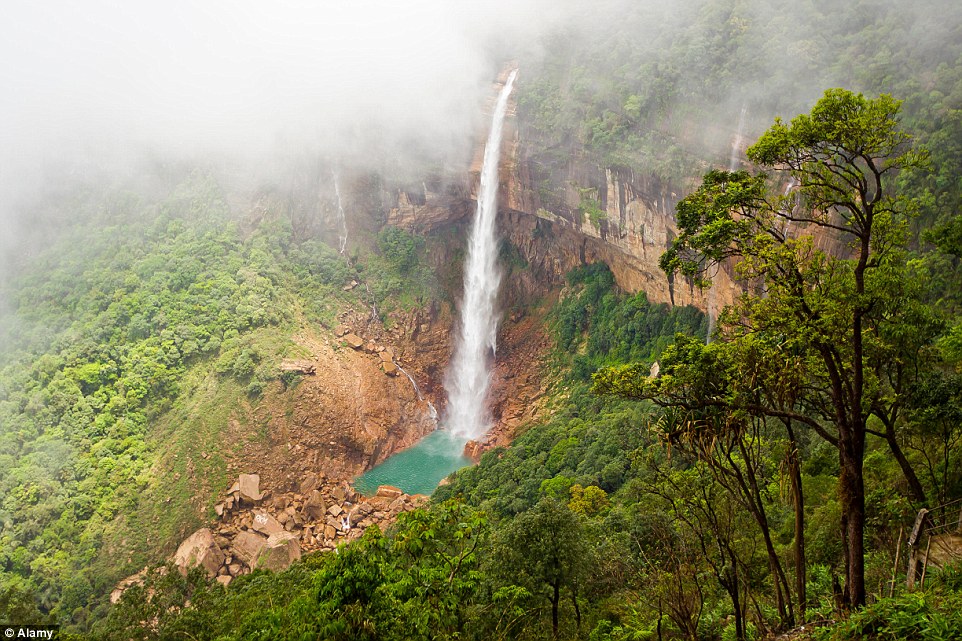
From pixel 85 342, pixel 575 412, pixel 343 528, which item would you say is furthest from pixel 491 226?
pixel 85 342

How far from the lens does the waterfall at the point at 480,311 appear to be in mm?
44875

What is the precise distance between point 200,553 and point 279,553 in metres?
3.69

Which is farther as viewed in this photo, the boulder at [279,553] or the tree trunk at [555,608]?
the boulder at [279,553]

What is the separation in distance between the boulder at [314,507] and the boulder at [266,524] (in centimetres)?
176

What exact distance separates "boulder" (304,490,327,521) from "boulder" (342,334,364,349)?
11289 mm

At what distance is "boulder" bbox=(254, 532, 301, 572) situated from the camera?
1138 inches

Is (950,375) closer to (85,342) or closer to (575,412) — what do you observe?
(575,412)

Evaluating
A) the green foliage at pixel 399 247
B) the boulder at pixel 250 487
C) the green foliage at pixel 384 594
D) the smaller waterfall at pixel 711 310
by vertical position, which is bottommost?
the boulder at pixel 250 487

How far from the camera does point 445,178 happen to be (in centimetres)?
4744

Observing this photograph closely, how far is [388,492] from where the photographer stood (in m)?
35.8

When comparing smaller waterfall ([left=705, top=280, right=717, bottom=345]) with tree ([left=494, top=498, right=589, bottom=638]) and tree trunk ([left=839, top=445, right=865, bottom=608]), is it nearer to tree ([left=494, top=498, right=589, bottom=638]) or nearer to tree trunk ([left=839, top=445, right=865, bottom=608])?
tree ([left=494, top=498, right=589, bottom=638])

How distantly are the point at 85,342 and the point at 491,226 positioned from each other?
1110 inches

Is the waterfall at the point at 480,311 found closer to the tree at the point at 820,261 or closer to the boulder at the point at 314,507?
the boulder at the point at 314,507

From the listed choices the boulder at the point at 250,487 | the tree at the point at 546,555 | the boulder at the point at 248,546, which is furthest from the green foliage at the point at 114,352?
the tree at the point at 546,555
